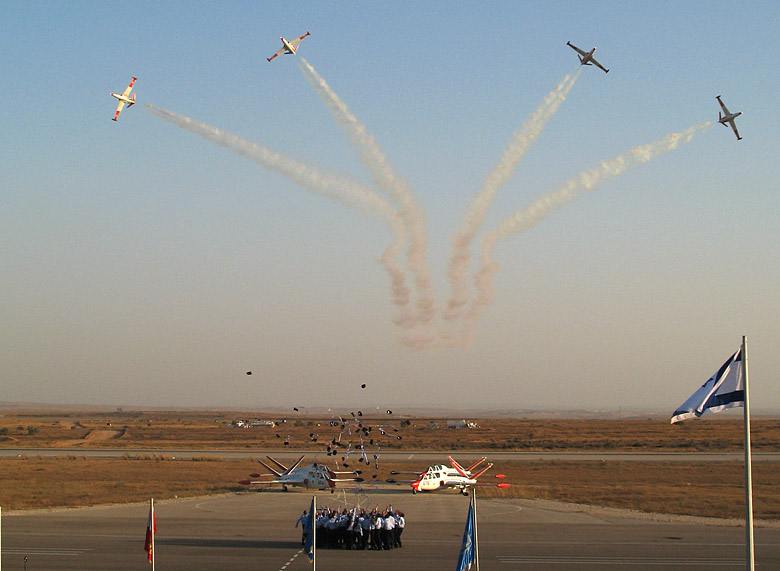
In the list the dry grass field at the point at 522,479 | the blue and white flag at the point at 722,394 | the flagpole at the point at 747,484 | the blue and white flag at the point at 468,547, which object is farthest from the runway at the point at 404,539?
the blue and white flag at the point at 722,394

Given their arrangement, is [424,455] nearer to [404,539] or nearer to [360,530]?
[404,539]

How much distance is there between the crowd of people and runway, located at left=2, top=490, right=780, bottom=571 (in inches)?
30.1

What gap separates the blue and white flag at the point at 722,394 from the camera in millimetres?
21047

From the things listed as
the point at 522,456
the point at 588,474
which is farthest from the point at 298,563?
the point at 522,456

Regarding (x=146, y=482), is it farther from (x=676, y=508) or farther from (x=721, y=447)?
(x=721, y=447)

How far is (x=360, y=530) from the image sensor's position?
3522cm

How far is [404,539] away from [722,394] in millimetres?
20483

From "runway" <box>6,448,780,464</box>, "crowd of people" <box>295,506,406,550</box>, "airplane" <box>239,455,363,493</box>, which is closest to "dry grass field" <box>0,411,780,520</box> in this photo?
"runway" <box>6,448,780,464</box>

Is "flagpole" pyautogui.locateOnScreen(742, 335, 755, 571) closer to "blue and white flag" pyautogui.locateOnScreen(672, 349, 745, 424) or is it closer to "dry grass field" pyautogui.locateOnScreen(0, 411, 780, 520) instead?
"blue and white flag" pyautogui.locateOnScreen(672, 349, 745, 424)

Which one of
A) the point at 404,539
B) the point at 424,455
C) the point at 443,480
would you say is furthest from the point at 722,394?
the point at 424,455

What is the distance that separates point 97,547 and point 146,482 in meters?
27.6

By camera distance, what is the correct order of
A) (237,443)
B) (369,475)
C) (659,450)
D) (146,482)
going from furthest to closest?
1. (237,443)
2. (659,450)
3. (369,475)
4. (146,482)

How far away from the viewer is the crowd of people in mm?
35031

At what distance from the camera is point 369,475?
221 ft
